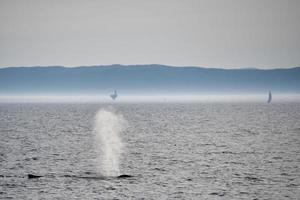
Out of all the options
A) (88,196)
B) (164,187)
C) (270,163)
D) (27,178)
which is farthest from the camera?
(270,163)

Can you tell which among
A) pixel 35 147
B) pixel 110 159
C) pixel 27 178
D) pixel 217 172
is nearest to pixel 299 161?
pixel 217 172

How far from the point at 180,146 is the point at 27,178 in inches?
1671

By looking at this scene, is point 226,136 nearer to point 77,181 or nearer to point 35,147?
point 35,147

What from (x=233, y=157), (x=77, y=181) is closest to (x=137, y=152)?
(x=233, y=157)

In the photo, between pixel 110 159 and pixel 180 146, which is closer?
pixel 110 159

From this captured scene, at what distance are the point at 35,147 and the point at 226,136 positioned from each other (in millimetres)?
48278

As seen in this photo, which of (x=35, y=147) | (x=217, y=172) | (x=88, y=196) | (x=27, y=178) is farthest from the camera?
(x=35, y=147)

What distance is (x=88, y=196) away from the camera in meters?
48.9

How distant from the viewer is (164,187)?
175 feet

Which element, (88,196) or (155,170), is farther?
(155,170)

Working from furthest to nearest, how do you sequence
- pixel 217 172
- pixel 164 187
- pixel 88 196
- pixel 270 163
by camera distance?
pixel 270 163 < pixel 217 172 < pixel 164 187 < pixel 88 196

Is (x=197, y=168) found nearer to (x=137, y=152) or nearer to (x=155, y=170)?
(x=155, y=170)

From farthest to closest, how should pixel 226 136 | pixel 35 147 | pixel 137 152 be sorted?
pixel 226 136
pixel 35 147
pixel 137 152

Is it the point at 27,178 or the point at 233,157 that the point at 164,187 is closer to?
the point at 27,178
